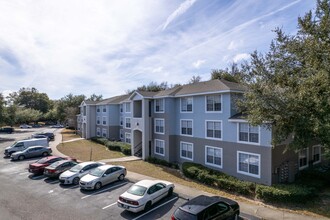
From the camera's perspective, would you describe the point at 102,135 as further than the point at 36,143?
Yes

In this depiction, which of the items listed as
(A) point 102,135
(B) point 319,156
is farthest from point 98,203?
(A) point 102,135

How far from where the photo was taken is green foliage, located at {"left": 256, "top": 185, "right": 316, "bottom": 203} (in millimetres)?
16062

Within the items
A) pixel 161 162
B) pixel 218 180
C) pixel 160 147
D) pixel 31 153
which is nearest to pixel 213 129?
pixel 218 180

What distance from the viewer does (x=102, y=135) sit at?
4894cm

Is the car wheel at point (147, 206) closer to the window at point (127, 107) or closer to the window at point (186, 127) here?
the window at point (186, 127)

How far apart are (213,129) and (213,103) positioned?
8.43ft

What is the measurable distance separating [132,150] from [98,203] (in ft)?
58.3

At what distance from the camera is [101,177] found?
1895 cm

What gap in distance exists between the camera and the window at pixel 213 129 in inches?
936

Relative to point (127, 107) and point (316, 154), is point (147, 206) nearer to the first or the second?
point (316, 154)

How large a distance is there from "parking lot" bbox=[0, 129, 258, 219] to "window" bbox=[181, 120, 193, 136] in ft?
30.5

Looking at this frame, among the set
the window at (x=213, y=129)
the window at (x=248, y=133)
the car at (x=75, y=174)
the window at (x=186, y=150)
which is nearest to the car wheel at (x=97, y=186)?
the car at (x=75, y=174)

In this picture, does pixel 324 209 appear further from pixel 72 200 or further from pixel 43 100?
pixel 43 100

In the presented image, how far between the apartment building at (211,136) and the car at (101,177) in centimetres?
905
